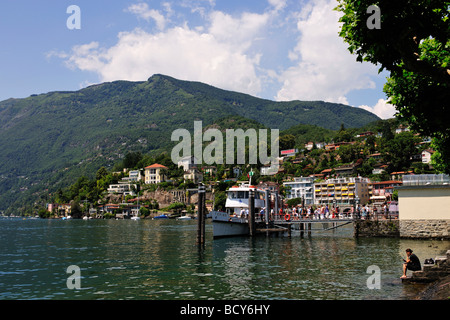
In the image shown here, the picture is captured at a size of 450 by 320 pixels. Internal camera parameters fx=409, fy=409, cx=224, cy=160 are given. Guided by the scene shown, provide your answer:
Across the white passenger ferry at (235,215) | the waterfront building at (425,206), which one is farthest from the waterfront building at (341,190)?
the waterfront building at (425,206)

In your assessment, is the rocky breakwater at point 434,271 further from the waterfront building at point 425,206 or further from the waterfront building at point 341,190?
the waterfront building at point 341,190

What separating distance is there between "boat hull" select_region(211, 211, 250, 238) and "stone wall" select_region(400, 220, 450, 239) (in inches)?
629

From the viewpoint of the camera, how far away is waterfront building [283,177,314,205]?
157 metres

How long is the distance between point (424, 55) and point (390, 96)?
2.53 m

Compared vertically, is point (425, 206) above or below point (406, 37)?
below

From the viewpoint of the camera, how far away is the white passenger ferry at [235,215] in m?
41.6

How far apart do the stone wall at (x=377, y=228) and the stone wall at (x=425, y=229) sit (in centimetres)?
247

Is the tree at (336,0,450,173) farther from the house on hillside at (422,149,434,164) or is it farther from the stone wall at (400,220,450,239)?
the house on hillside at (422,149,434,164)

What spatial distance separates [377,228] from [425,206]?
6840 mm

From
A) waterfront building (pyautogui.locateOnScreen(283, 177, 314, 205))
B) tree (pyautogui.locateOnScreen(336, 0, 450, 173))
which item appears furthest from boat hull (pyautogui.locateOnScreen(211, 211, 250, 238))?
waterfront building (pyautogui.locateOnScreen(283, 177, 314, 205))

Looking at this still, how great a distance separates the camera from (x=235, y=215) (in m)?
46.3

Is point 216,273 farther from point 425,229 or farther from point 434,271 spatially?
point 425,229

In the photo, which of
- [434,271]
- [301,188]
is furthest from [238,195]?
[301,188]

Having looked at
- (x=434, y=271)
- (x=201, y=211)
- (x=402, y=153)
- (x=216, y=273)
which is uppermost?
(x=402, y=153)
